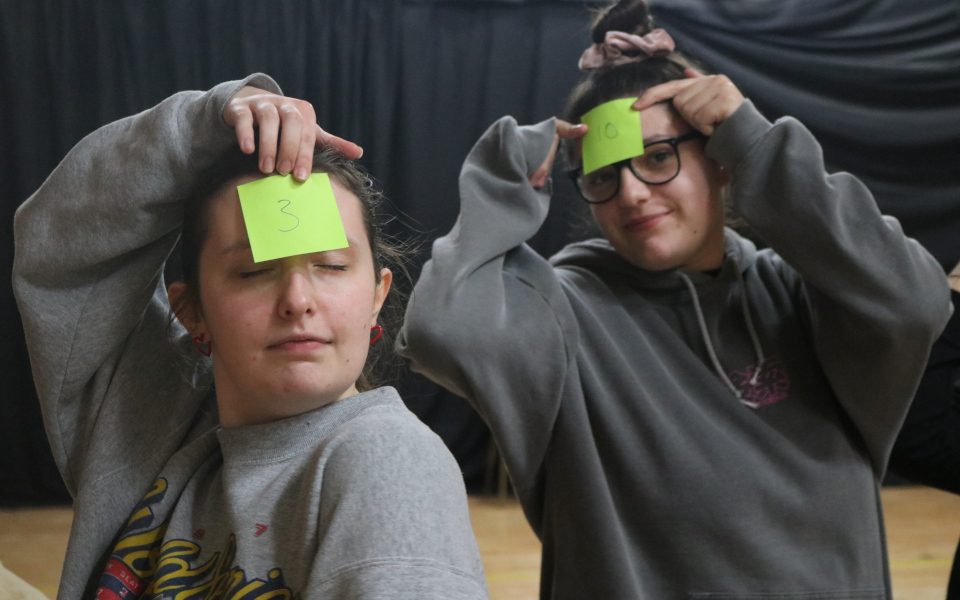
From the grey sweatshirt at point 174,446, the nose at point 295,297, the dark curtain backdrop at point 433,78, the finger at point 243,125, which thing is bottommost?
the dark curtain backdrop at point 433,78

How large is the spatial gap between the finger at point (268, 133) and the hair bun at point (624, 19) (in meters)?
0.81

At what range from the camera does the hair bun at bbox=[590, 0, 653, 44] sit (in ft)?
Result: 4.95

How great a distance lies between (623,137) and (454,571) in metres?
0.84

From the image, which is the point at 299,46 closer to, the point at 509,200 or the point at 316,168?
the point at 509,200

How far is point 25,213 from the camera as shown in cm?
98

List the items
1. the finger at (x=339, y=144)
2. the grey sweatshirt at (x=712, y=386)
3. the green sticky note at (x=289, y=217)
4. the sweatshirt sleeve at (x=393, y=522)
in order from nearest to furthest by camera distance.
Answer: the sweatshirt sleeve at (x=393, y=522) → the green sticky note at (x=289, y=217) → the finger at (x=339, y=144) → the grey sweatshirt at (x=712, y=386)

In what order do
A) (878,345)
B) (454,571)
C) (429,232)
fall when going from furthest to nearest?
(429,232), (878,345), (454,571)

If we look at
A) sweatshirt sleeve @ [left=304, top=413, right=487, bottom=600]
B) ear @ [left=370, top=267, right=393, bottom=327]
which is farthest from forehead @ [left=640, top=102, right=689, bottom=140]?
sweatshirt sleeve @ [left=304, top=413, right=487, bottom=600]

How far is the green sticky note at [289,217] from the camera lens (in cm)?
84

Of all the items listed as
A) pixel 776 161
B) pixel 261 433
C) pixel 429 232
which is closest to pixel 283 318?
pixel 261 433

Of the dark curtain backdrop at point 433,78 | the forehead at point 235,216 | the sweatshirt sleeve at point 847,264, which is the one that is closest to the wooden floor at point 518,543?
the dark curtain backdrop at point 433,78

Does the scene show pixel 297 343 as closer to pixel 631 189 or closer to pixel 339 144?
pixel 339 144

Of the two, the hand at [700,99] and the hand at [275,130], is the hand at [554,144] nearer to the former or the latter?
the hand at [700,99]

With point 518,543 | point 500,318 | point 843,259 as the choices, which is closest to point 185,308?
point 500,318
